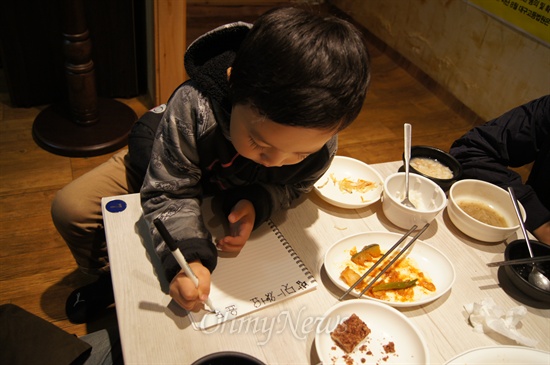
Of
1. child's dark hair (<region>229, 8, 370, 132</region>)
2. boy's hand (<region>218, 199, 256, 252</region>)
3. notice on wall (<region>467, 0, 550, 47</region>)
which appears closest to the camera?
child's dark hair (<region>229, 8, 370, 132</region>)

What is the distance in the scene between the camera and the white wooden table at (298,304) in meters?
0.80

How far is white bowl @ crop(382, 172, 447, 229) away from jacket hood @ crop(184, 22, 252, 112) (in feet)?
1.52

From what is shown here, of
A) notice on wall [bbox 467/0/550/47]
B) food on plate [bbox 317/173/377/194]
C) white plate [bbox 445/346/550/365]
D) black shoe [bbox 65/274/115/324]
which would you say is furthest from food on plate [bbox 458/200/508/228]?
notice on wall [bbox 467/0/550/47]

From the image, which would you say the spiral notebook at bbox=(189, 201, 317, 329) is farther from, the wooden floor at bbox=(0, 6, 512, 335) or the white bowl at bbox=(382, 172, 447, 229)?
the wooden floor at bbox=(0, 6, 512, 335)

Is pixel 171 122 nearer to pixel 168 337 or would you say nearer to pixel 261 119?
pixel 261 119

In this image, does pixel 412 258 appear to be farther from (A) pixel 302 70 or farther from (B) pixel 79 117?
(B) pixel 79 117

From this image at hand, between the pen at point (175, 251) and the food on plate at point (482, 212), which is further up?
the pen at point (175, 251)

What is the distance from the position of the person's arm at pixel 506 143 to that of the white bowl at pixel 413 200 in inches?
8.1

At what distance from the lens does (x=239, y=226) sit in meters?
1.00

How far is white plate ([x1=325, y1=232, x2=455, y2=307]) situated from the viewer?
0.95 metres

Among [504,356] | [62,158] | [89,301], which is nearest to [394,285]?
[504,356]

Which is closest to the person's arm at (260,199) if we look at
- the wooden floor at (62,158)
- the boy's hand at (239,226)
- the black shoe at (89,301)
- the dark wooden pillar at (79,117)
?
the boy's hand at (239,226)

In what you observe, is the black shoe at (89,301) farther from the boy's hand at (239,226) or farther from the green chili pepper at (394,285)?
the green chili pepper at (394,285)

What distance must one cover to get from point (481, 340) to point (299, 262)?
0.38 m
